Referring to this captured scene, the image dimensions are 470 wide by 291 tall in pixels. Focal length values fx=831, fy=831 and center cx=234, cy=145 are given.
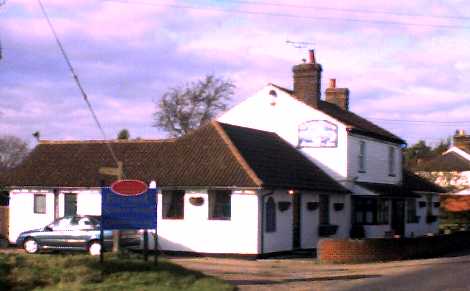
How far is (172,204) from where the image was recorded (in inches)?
1244

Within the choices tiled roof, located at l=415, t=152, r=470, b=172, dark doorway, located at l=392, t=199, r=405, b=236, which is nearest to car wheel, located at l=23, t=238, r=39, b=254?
dark doorway, located at l=392, t=199, r=405, b=236

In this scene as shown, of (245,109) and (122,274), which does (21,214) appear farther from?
(122,274)

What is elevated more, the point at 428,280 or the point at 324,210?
the point at 324,210

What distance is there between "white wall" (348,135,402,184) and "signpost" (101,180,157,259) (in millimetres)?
17785

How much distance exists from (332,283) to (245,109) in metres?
17.4

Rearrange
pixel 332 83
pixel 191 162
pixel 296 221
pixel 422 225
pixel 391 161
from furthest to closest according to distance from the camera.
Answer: pixel 422 225 → pixel 332 83 → pixel 391 161 → pixel 296 221 → pixel 191 162

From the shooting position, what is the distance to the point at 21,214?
34.6m

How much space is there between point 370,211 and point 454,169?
76.7ft

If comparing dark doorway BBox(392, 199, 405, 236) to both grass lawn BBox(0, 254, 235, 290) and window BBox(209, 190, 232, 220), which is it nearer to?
window BBox(209, 190, 232, 220)

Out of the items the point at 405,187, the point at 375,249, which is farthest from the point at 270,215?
the point at 405,187

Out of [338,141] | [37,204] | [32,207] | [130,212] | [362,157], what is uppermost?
[338,141]

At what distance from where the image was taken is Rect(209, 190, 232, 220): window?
30.5 metres

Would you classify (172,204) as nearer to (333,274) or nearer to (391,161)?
(333,274)

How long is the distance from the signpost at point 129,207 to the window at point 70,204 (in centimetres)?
1393
